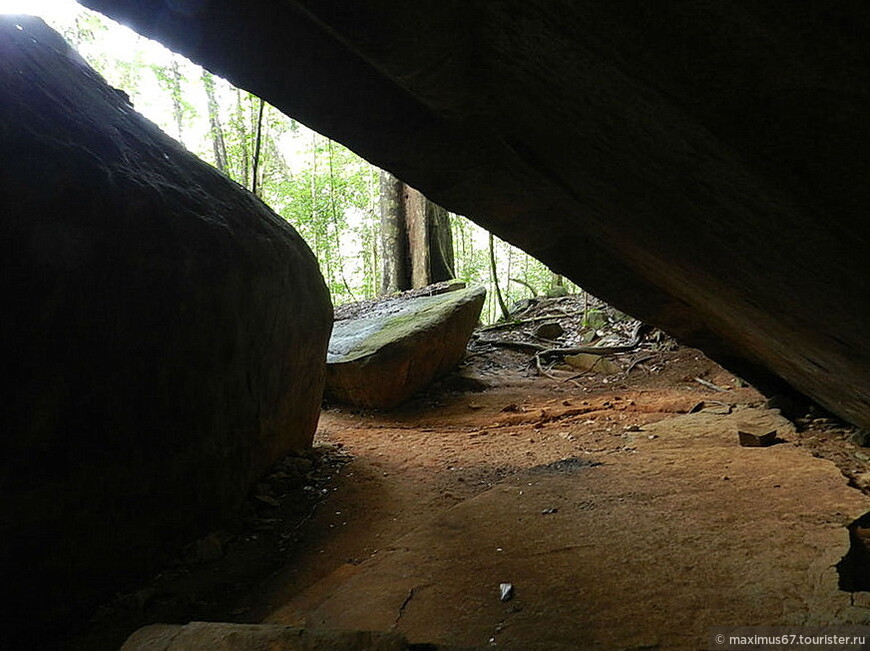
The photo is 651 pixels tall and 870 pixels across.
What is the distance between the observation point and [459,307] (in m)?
9.39

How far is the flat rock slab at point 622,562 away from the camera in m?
2.19

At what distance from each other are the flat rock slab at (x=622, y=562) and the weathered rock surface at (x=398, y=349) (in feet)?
13.9

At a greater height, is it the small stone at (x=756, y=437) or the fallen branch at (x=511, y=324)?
the fallen branch at (x=511, y=324)

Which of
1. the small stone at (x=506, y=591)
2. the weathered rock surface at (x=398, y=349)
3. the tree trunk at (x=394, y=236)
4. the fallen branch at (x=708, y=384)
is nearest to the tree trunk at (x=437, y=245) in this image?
the tree trunk at (x=394, y=236)

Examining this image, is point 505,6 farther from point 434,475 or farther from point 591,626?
point 434,475

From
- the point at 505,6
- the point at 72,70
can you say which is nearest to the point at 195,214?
the point at 72,70

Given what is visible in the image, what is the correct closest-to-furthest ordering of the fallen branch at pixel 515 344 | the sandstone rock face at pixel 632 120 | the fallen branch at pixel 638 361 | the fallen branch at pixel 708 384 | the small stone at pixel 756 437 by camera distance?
Result: 1. the sandstone rock face at pixel 632 120
2. the small stone at pixel 756 437
3. the fallen branch at pixel 708 384
4. the fallen branch at pixel 638 361
5. the fallen branch at pixel 515 344

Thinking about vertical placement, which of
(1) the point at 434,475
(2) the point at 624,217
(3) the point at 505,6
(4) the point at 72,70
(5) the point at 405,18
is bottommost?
(1) the point at 434,475

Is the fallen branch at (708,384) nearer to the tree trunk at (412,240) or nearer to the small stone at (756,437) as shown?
the small stone at (756,437)

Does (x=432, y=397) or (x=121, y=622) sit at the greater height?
(x=432, y=397)

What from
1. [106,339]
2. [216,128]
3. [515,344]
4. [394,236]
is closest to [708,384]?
[515,344]

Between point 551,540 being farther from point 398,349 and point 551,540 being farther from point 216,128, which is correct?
point 216,128

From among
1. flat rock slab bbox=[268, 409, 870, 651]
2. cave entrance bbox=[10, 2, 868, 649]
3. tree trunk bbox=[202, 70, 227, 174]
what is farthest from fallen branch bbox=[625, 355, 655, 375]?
tree trunk bbox=[202, 70, 227, 174]

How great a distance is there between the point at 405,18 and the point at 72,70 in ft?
9.83
